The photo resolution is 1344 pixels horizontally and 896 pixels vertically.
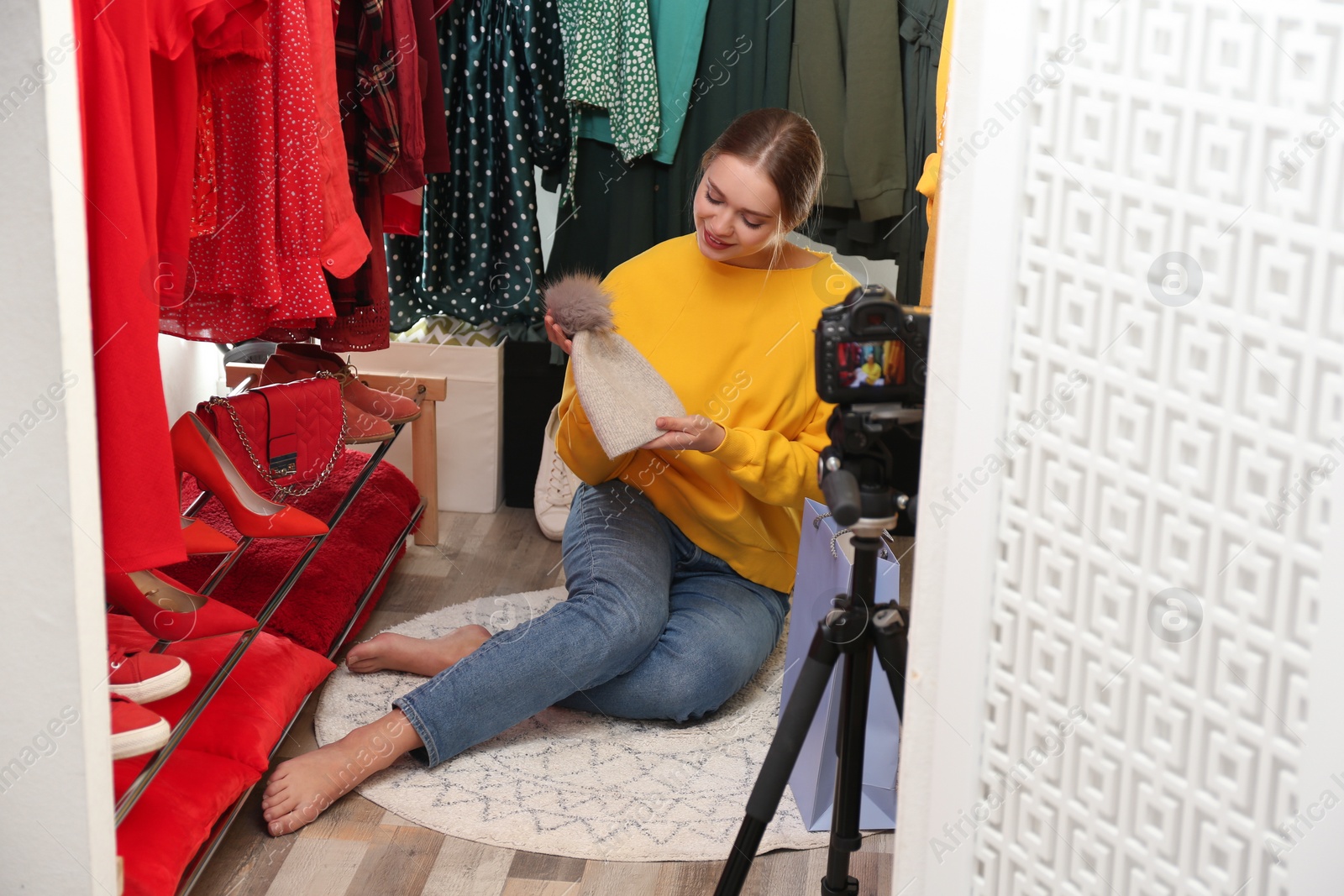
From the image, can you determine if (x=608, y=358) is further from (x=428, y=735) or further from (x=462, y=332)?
(x=462, y=332)

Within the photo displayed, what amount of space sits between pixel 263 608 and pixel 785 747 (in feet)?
3.04

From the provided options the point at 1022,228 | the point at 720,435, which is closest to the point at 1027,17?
the point at 1022,228

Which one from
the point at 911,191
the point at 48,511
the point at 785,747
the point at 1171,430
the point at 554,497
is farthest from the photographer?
the point at 554,497

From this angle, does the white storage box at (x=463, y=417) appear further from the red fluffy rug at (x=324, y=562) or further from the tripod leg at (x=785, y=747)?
the tripod leg at (x=785, y=747)

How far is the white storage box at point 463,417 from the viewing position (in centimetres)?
262

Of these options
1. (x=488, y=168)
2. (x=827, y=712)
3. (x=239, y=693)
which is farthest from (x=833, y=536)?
(x=488, y=168)

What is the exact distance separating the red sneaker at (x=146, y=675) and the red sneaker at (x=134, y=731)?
Answer: 45 millimetres

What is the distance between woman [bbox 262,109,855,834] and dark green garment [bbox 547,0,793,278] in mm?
621

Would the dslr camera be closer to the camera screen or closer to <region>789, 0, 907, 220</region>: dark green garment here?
the camera screen

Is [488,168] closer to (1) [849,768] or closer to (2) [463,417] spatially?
(2) [463,417]

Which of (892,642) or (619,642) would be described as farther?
(619,642)

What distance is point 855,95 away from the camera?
90.7 inches

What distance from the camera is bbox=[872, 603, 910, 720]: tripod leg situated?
1.09 m

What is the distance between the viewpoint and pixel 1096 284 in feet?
2.64
